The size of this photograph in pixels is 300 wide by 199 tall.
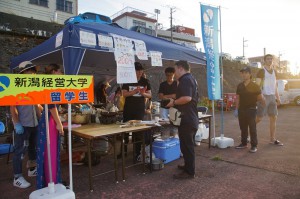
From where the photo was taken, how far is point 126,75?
3971 mm

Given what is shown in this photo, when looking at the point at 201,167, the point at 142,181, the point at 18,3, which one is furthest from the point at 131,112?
the point at 18,3

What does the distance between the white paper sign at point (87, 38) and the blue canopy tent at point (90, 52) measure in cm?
5

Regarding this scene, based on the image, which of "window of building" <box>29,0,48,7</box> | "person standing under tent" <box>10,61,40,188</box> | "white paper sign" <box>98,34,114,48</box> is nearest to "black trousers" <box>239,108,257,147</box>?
"white paper sign" <box>98,34,114,48</box>

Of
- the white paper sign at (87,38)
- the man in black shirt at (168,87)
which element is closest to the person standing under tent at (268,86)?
the man in black shirt at (168,87)

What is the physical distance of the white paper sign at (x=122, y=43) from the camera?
3.95 m

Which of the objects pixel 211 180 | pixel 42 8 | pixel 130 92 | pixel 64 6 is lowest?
pixel 211 180

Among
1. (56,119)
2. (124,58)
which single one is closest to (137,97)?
(124,58)

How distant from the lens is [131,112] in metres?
4.46

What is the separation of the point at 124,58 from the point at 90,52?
170cm

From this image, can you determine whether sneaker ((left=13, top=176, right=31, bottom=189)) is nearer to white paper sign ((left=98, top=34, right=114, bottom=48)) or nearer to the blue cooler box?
the blue cooler box

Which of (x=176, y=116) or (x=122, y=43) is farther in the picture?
(x=122, y=43)

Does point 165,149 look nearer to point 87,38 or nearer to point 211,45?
point 87,38

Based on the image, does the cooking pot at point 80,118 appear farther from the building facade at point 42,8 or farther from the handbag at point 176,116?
the building facade at point 42,8

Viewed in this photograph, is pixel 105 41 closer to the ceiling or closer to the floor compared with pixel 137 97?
closer to the ceiling
